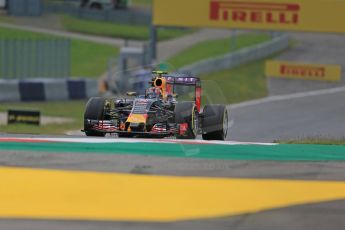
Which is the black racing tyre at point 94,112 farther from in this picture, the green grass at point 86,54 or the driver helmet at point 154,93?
the green grass at point 86,54

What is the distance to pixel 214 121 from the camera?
48.3 feet

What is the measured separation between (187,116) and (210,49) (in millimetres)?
30043

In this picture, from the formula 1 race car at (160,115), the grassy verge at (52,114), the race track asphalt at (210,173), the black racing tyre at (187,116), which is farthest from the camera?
the grassy verge at (52,114)

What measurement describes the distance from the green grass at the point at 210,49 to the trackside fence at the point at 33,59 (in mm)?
8214

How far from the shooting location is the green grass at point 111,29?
5134 centimetres

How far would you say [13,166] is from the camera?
29.5 ft

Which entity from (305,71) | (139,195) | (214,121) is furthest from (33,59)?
(139,195)

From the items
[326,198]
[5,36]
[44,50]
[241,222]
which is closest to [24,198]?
[241,222]

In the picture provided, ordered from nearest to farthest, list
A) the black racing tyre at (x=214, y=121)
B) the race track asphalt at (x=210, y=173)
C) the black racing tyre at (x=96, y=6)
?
the race track asphalt at (x=210, y=173), the black racing tyre at (x=214, y=121), the black racing tyre at (x=96, y=6)

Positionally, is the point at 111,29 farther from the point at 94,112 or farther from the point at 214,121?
the point at 214,121

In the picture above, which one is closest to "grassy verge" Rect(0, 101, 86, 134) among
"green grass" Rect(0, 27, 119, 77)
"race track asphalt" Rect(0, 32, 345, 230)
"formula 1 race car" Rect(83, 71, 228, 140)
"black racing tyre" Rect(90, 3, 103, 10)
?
"formula 1 race car" Rect(83, 71, 228, 140)

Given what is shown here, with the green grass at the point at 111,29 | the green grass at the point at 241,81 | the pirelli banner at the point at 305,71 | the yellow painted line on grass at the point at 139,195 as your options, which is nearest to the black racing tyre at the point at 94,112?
the yellow painted line on grass at the point at 139,195

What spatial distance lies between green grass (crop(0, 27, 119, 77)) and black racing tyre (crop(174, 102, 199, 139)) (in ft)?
69.6

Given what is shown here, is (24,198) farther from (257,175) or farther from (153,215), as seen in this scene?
(257,175)
